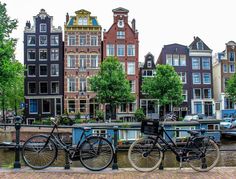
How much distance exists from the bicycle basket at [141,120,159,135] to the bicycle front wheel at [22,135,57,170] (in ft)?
6.44

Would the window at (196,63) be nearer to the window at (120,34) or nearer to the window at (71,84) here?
the window at (120,34)

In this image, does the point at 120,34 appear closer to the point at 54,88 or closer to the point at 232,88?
the point at 54,88

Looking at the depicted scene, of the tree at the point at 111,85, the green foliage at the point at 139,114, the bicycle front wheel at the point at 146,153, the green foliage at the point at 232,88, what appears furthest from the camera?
the green foliage at the point at 232,88

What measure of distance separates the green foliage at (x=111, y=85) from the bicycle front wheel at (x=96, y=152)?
29511mm

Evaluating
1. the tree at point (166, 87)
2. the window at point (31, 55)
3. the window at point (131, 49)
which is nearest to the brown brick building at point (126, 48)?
the window at point (131, 49)

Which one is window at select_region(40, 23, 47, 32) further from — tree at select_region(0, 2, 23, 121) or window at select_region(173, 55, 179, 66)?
window at select_region(173, 55, 179, 66)

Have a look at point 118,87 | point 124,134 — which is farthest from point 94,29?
point 124,134

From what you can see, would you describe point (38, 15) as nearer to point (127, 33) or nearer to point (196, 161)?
Answer: point (127, 33)

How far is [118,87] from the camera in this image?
3653 cm

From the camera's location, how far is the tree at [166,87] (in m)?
39.3

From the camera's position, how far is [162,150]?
6621 mm

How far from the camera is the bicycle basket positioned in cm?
661

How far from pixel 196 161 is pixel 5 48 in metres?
20.7

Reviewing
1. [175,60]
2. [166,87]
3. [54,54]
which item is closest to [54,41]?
[54,54]
